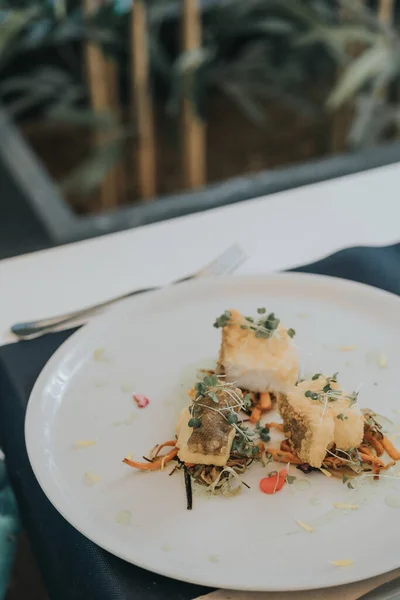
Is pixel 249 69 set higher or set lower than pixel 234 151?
higher

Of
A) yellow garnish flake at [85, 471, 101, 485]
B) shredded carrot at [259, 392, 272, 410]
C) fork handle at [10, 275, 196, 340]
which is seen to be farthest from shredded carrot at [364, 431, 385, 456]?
fork handle at [10, 275, 196, 340]

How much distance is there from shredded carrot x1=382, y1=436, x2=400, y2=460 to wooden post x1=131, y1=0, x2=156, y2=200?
1.84m

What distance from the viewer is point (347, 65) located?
8.36 ft

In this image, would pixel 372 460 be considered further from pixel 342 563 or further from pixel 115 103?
pixel 115 103

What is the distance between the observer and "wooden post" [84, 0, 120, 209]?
2.38 meters

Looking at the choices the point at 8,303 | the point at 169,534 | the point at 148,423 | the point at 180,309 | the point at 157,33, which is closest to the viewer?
the point at 169,534

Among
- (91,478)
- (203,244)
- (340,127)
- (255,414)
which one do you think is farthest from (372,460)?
(340,127)

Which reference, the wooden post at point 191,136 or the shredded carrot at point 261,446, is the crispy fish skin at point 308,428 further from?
the wooden post at point 191,136

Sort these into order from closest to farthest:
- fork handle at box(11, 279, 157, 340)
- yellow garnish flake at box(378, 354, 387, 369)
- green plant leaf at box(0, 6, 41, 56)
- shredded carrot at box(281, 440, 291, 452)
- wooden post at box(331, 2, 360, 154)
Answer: shredded carrot at box(281, 440, 291, 452), yellow garnish flake at box(378, 354, 387, 369), fork handle at box(11, 279, 157, 340), green plant leaf at box(0, 6, 41, 56), wooden post at box(331, 2, 360, 154)

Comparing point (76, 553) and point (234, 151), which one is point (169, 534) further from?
point (234, 151)

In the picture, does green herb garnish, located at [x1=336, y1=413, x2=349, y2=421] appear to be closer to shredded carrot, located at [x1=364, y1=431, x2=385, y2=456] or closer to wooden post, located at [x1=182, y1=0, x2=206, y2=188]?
shredded carrot, located at [x1=364, y1=431, x2=385, y2=456]

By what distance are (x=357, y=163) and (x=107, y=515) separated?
963mm

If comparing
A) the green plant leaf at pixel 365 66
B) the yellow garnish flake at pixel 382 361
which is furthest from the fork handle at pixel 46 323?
the green plant leaf at pixel 365 66

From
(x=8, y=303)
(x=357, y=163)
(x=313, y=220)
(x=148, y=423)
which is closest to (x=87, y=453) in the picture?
(x=148, y=423)
